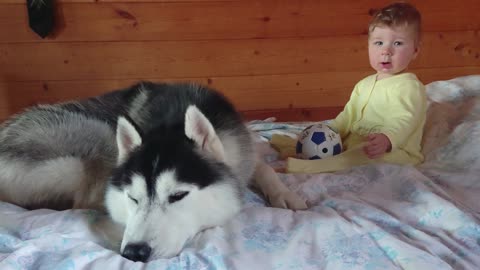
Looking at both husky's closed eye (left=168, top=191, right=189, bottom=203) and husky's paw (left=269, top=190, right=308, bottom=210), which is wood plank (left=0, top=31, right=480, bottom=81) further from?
husky's closed eye (left=168, top=191, right=189, bottom=203)

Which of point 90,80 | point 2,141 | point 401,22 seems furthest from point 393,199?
point 90,80

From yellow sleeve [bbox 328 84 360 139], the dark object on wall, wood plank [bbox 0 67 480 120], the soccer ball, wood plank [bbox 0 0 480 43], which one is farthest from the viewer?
wood plank [bbox 0 67 480 120]

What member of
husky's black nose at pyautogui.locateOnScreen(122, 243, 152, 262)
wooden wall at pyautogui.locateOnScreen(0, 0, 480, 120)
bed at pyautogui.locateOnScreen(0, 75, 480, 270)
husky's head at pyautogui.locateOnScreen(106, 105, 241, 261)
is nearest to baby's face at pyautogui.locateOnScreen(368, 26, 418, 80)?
bed at pyautogui.locateOnScreen(0, 75, 480, 270)

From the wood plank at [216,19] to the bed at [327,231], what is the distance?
141 centimetres

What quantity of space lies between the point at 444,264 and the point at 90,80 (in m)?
2.25

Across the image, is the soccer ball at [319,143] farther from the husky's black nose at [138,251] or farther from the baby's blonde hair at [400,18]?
the husky's black nose at [138,251]

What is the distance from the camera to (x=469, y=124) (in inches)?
71.4

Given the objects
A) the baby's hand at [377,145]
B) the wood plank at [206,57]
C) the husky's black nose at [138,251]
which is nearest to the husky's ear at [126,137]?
the husky's black nose at [138,251]

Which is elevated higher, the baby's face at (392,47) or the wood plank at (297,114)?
the baby's face at (392,47)

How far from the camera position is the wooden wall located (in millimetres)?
2574

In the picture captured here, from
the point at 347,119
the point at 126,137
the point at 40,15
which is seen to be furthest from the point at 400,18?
the point at 40,15

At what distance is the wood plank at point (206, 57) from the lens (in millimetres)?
2596

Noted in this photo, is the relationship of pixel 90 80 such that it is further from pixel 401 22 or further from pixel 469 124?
pixel 469 124

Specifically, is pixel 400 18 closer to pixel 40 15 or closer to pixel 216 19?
pixel 216 19
